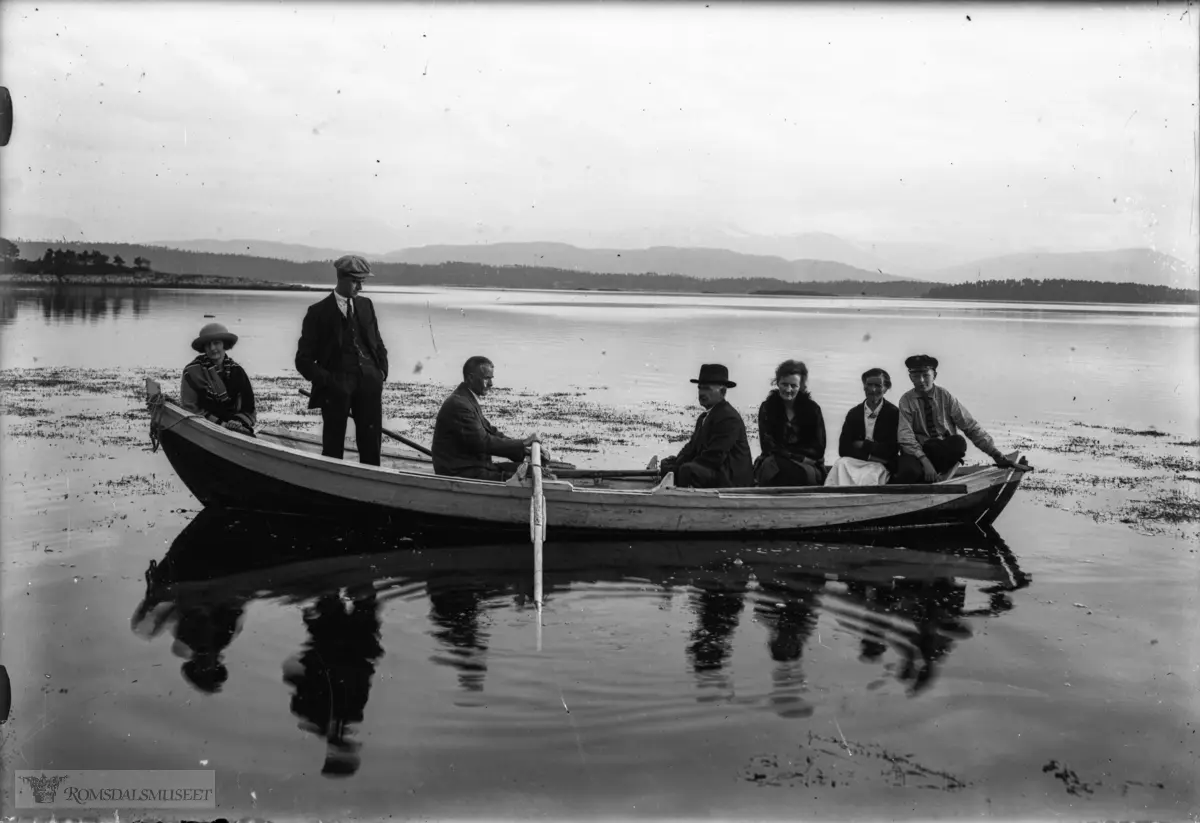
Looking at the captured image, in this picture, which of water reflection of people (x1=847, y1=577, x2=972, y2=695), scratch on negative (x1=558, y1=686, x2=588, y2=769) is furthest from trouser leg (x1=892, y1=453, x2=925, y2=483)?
scratch on negative (x1=558, y1=686, x2=588, y2=769)

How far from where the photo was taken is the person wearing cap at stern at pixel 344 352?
28.8ft

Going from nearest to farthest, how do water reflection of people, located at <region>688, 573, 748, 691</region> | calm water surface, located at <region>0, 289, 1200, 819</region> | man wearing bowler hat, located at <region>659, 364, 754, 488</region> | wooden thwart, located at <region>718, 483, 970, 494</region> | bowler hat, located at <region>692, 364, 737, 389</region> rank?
1. calm water surface, located at <region>0, 289, 1200, 819</region>
2. water reflection of people, located at <region>688, 573, 748, 691</region>
3. bowler hat, located at <region>692, 364, 737, 389</region>
4. man wearing bowler hat, located at <region>659, 364, 754, 488</region>
5. wooden thwart, located at <region>718, 483, 970, 494</region>

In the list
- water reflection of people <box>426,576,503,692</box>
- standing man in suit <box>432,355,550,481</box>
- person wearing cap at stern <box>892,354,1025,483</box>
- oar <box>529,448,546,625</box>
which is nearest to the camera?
water reflection of people <box>426,576,503,692</box>

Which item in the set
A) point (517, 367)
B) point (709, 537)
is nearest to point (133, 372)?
point (517, 367)

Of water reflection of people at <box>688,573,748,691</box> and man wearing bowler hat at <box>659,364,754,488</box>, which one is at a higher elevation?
man wearing bowler hat at <box>659,364,754,488</box>

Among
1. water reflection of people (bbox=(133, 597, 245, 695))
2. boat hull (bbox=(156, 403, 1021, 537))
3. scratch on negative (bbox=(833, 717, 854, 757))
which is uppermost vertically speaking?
boat hull (bbox=(156, 403, 1021, 537))

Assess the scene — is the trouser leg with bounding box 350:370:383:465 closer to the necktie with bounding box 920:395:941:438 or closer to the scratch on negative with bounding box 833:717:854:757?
the scratch on negative with bounding box 833:717:854:757

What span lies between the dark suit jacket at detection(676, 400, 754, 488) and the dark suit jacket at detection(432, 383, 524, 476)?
1.71m

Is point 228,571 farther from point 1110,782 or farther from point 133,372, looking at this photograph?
point 133,372

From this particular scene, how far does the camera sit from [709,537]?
934 cm

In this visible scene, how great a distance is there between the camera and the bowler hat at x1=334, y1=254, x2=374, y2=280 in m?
8.70

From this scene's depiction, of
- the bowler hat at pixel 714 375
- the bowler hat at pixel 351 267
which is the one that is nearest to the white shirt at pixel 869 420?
the bowler hat at pixel 714 375

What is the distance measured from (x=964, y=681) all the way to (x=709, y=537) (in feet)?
11.2

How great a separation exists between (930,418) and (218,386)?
23.7 ft
